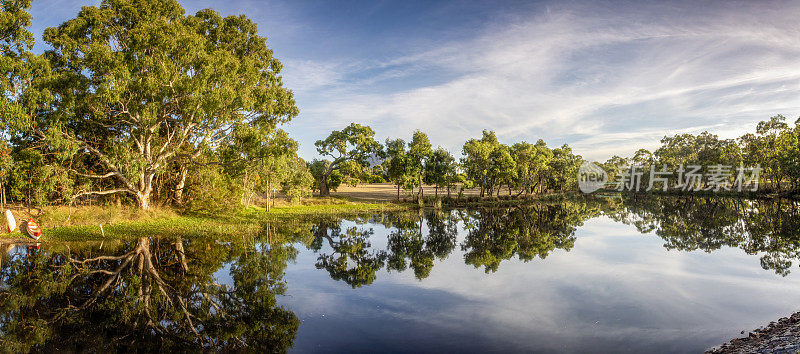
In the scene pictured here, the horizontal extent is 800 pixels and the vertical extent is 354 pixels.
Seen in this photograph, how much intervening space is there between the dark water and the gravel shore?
1.39 feet

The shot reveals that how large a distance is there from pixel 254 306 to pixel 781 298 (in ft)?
54.2

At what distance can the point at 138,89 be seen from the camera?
23250mm

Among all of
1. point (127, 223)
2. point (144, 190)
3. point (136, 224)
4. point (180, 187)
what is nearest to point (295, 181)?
point (180, 187)

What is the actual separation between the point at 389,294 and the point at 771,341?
9.32 meters

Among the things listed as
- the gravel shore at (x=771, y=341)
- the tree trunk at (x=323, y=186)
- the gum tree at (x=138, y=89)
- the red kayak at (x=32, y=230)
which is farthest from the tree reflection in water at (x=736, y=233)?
the tree trunk at (x=323, y=186)

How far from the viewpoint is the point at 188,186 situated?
31.2m

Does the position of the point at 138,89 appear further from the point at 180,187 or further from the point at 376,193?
the point at 376,193

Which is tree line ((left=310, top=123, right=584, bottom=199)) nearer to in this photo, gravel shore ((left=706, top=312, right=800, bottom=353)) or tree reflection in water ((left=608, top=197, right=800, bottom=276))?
tree reflection in water ((left=608, top=197, right=800, bottom=276))

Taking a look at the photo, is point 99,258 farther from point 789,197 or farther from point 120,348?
point 789,197

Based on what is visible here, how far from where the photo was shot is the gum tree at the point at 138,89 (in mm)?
22656

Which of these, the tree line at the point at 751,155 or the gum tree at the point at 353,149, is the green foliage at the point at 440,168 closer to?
the gum tree at the point at 353,149

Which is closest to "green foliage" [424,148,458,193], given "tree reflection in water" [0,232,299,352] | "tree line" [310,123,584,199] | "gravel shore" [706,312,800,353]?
"tree line" [310,123,584,199]

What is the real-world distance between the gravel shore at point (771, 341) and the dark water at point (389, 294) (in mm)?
425

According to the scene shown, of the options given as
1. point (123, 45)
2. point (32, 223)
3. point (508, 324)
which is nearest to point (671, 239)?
point (508, 324)
